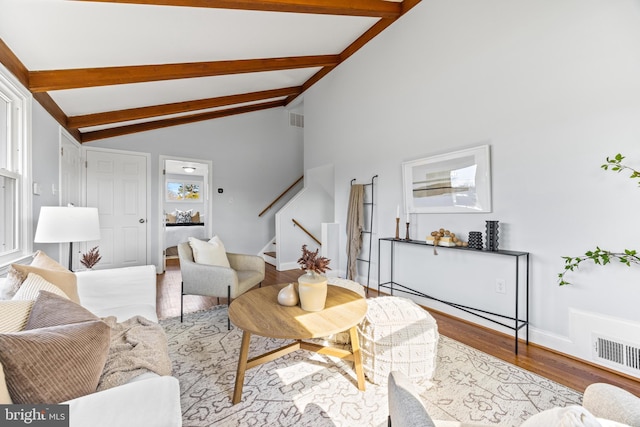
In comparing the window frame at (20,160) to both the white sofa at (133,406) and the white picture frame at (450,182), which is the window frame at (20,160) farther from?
the white picture frame at (450,182)

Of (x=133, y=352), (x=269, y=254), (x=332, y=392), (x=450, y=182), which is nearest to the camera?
(x=133, y=352)

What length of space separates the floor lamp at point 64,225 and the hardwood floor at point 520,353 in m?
1.09

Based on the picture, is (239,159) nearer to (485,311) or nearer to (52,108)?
(52,108)

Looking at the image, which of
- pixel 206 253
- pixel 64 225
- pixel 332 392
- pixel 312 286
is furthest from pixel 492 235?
pixel 64 225

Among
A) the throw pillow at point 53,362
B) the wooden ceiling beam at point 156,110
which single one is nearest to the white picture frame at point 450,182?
the throw pillow at point 53,362

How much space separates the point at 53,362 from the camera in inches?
31.8

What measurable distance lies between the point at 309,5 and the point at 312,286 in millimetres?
2372

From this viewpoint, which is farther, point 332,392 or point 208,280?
point 208,280

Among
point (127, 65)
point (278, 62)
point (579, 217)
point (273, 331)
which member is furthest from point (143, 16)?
point (579, 217)

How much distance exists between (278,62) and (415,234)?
2.76 m

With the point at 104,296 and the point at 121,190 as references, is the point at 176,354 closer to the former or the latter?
the point at 104,296

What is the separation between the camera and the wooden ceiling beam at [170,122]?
13.9 ft

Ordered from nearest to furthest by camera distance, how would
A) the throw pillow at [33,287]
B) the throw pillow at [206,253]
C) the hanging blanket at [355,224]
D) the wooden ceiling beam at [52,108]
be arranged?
the throw pillow at [33,287]
the wooden ceiling beam at [52,108]
the throw pillow at [206,253]
the hanging blanket at [355,224]

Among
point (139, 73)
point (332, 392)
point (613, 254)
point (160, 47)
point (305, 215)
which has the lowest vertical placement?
point (332, 392)
